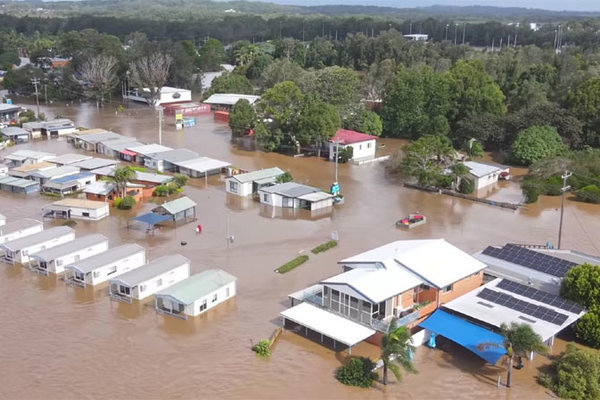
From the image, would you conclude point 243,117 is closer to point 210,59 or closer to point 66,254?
point 66,254

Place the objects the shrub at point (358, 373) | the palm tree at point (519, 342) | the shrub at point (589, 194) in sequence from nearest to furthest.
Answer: the palm tree at point (519, 342)
the shrub at point (358, 373)
the shrub at point (589, 194)

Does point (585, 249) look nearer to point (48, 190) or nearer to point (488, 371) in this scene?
point (488, 371)

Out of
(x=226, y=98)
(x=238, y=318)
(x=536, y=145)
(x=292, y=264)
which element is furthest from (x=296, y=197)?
(x=226, y=98)

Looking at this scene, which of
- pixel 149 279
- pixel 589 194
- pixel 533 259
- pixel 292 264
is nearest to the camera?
pixel 149 279

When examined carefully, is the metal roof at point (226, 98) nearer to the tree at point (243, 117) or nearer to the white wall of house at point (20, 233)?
the tree at point (243, 117)

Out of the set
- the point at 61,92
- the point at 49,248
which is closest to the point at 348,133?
the point at 49,248

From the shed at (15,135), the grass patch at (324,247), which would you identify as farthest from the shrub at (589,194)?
the shed at (15,135)
